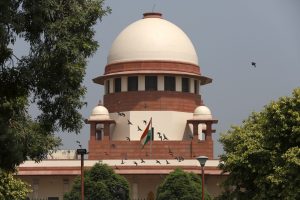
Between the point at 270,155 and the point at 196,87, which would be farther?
the point at 196,87

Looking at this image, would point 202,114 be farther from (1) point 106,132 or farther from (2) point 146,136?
(1) point 106,132

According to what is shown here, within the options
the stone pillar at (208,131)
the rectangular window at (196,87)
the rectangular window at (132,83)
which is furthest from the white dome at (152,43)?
the stone pillar at (208,131)

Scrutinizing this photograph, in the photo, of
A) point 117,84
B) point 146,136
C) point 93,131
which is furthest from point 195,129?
point 93,131

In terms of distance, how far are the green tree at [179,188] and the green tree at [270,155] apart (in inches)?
713

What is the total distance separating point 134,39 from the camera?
238 feet

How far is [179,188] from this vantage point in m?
58.3

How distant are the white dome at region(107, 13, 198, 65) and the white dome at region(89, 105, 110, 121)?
13.6ft

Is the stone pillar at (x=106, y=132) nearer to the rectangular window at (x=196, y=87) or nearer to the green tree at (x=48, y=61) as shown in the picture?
the rectangular window at (x=196, y=87)

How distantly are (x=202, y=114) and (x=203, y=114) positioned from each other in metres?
0.07

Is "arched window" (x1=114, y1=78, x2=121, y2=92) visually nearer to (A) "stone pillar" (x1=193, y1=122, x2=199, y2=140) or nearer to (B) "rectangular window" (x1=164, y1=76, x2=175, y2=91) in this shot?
(B) "rectangular window" (x1=164, y1=76, x2=175, y2=91)

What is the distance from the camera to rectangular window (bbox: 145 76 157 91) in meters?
72.6

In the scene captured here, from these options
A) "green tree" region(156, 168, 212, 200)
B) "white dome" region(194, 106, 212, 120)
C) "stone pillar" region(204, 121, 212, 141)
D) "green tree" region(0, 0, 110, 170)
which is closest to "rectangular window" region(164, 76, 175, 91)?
"white dome" region(194, 106, 212, 120)

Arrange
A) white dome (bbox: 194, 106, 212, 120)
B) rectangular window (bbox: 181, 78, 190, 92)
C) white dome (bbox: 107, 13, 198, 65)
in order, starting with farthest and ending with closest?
1. rectangular window (bbox: 181, 78, 190, 92)
2. white dome (bbox: 107, 13, 198, 65)
3. white dome (bbox: 194, 106, 212, 120)

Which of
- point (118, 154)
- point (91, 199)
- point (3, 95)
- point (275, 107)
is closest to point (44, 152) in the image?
point (3, 95)
